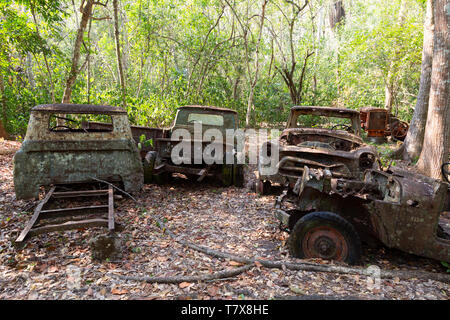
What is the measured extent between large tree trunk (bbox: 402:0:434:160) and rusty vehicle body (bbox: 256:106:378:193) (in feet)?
13.8

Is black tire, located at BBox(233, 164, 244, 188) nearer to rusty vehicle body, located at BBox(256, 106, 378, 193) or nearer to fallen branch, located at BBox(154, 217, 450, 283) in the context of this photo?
rusty vehicle body, located at BBox(256, 106, 378, 193)

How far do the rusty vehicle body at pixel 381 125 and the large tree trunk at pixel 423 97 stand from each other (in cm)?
484

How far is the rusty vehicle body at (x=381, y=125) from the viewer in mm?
14023

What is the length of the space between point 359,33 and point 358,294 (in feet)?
53.3

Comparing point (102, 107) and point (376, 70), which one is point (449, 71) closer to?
point (102, 107)

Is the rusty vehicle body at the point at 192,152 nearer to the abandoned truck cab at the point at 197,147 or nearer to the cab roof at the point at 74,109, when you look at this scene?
the abandoned truck cab at the point at 197,147

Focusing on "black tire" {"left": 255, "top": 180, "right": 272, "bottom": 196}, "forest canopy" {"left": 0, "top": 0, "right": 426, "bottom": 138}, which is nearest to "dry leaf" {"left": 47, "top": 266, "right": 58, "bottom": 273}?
"black tire" {"left": 255, "top": 180, "right": 272, "bottom": 196}

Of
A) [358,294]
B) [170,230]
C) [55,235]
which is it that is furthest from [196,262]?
[55,235]

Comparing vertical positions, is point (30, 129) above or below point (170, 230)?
above

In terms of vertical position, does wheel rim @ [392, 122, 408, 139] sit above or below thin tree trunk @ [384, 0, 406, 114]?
below

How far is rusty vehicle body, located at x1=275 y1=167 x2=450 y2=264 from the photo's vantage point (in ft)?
9.91
